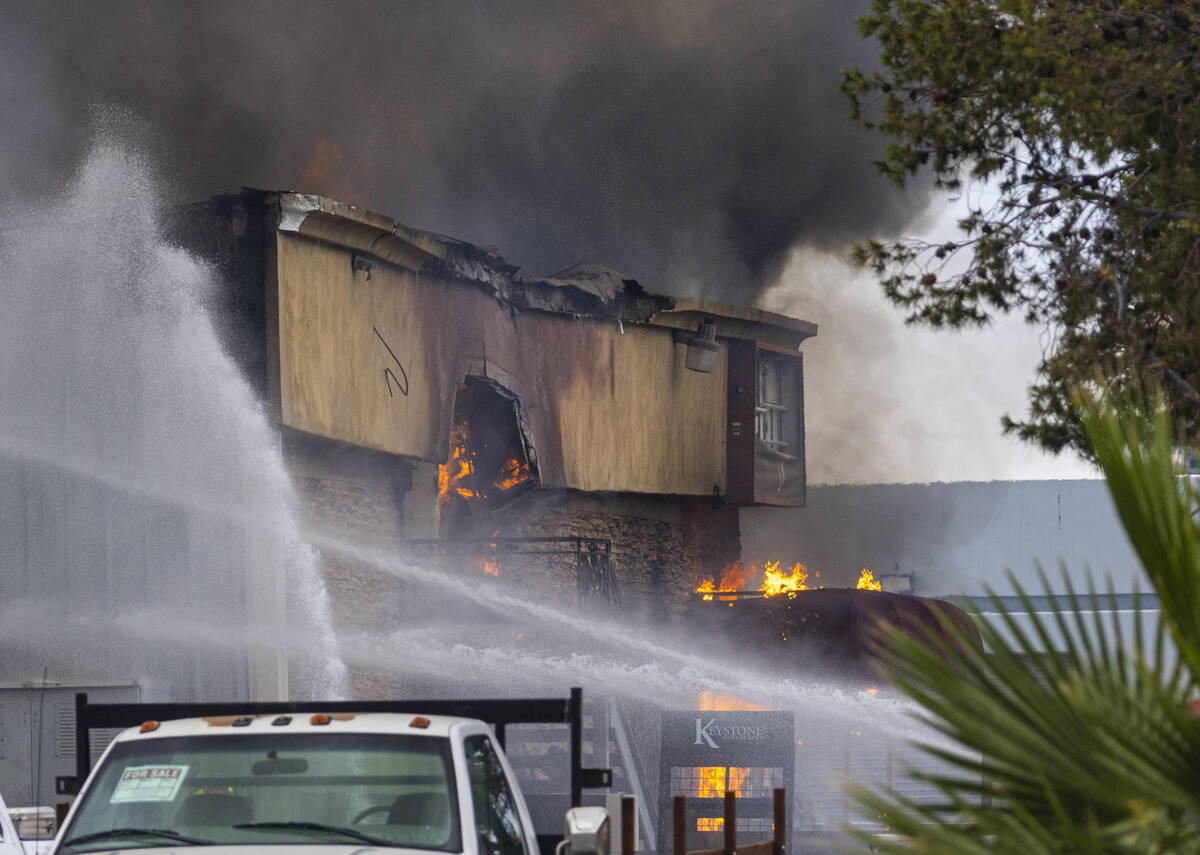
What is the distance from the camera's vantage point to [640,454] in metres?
29.5

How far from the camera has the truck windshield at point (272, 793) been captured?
18.4 feet

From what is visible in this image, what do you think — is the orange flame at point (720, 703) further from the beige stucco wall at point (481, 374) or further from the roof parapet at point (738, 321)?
the roof parapet at point (738, 321)

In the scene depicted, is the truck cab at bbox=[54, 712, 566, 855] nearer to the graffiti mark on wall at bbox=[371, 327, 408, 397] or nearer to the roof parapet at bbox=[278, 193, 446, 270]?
the roof parapet at bbox=[278, 193, 446, 270]

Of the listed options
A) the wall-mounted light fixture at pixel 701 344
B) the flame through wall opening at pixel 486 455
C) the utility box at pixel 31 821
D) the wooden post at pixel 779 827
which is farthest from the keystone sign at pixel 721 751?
the wall-mounted light fixture at pixel 701 344

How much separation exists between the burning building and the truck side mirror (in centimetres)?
1489

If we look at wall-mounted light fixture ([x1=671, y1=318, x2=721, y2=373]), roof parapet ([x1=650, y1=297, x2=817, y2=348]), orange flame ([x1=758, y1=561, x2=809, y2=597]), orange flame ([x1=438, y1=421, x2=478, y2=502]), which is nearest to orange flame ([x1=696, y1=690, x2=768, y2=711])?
orange flame ([x1=438, y1=421, x2=478, y2=502])

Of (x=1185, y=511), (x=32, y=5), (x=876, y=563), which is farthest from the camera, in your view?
(x=876, y=563)

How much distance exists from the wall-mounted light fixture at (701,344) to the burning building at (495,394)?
5cm

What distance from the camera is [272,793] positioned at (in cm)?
584

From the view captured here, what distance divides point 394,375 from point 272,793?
17.0 metres

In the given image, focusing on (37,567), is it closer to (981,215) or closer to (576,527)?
(576,527)

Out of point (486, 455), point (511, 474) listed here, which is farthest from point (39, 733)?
point (511, 474)

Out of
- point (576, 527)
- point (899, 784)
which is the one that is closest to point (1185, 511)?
point (899, 784)

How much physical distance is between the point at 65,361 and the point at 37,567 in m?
2.53
